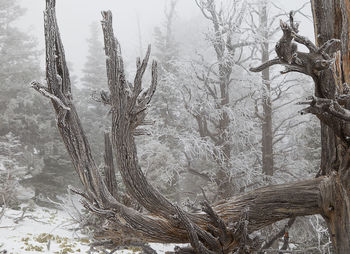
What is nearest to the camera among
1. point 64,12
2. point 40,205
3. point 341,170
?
point 341,170

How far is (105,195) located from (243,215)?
909mm

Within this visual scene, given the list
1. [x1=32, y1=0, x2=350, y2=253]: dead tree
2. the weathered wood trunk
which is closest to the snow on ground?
[x1=32, y1=0, x2=350, y2=253]: dead tree

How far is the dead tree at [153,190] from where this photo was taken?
6.01 ft

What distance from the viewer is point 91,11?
69.8m

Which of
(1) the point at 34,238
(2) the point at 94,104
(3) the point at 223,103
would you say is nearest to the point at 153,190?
(3) the point at 223,103

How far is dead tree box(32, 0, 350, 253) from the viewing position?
183 centimetres

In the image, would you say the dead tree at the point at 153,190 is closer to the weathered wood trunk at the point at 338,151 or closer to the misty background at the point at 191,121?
the weathered wood trunk at the point at 338,151

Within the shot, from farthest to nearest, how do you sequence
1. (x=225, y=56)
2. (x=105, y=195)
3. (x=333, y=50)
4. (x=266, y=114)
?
(x=266, y=114)
(x=225, y=56)
(x=105, y=195)
(x=333, y=50)

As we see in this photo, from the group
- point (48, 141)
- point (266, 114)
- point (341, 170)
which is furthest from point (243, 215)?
point (48, 141)

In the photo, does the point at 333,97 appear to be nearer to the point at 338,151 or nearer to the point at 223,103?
the point at 338,151

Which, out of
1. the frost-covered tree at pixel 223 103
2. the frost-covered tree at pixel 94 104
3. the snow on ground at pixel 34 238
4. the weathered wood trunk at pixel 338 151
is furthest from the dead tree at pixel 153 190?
the frost-covered tree at pixel 94 104

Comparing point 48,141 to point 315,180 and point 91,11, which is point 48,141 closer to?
point 315,180

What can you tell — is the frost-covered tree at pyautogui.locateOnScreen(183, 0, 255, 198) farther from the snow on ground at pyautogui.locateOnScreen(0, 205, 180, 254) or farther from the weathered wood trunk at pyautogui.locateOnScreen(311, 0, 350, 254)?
the weathered wood trunk at pyautogui.locateOnScreen(311, 0, 350, 254)

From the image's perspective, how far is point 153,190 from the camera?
2201 mm
